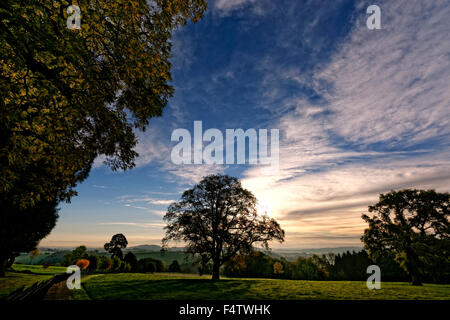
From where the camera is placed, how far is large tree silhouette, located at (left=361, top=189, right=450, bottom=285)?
24062 millimetres

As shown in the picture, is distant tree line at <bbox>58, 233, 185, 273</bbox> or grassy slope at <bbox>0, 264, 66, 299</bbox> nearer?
grassy slope at <bbox>0, 264, 66, 299</bbox>

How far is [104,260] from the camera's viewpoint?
4884 centimetres

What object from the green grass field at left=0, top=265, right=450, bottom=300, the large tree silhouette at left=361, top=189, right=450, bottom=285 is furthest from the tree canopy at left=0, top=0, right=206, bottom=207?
the large tree silhouette at left=361, top=189, right=450, bottom=285

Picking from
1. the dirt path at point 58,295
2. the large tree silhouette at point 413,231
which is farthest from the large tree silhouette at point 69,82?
the large tree silhouette at point 413,231

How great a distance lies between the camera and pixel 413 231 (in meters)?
25.6

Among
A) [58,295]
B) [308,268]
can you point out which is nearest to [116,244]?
[58,295]

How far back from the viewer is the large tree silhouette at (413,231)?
24062mm

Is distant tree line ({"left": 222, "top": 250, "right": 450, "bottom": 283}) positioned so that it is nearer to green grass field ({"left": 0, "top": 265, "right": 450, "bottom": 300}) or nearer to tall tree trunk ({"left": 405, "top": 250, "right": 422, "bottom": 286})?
tall tree trunk ({"left": 405, "top": 250, "right": 422, "bottom": 286})

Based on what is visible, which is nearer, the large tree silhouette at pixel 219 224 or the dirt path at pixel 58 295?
the dirt path at pixel 58 295

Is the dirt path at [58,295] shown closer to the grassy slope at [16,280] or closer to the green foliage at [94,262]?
the grassy slope at [16,280]

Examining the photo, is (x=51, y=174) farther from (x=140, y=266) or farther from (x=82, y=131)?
(x=140, y=266)

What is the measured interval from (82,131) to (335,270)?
268 ft

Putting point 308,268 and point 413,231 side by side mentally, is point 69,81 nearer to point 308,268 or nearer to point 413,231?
point 413,231
